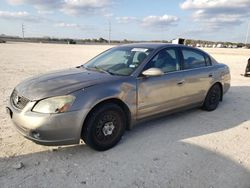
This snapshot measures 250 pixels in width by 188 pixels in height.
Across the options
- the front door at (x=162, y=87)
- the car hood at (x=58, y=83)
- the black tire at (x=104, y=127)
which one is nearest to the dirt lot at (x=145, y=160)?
the black tire at (x=104, y=127)

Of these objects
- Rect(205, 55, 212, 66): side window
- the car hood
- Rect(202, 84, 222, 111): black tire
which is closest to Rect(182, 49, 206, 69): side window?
Rect(205, 55, 212, 66): side window

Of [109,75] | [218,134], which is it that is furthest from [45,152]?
[218,134]

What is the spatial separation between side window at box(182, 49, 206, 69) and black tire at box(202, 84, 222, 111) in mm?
688

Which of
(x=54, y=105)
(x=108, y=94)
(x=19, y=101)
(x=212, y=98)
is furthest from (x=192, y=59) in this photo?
(x=19, y=101)

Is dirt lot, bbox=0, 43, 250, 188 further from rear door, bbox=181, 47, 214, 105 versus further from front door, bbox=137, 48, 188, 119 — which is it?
rear door, bbox=181, 47, 214, 105

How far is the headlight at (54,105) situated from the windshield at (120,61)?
1.11 m

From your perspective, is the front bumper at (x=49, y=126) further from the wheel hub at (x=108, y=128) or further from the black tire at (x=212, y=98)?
the black tire at (x=212, y=98)

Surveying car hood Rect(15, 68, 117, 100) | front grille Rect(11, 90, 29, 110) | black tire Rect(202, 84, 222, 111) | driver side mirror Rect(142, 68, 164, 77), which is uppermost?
driver side mirror Rect(142, 68, 164, 77)

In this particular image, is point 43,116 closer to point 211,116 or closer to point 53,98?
point 53,98

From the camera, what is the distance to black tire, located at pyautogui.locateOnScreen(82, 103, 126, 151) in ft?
11.5

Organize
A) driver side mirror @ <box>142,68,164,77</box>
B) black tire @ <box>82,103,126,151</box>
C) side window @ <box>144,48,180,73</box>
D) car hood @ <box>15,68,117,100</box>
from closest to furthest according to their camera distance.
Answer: car hood @ <box>15,68,117,100</box>, black tire @ <box>82,103,126,151</box>, driver side mirror @ <box>142,68,164,77</box>, side window @ <box>144,48,180,73</box>

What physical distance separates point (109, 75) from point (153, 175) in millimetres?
1698

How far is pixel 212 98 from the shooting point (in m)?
5.85

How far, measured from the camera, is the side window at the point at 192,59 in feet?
16.5
